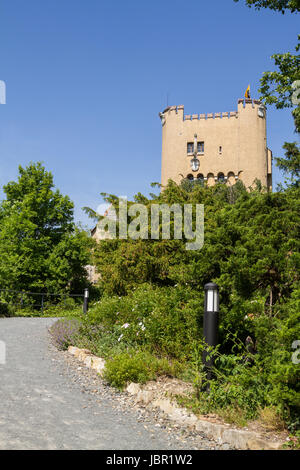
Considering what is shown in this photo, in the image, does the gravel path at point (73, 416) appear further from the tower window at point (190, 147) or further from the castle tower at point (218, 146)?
Answer: the tower window at point (190, 147)

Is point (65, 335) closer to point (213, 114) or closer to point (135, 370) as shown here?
point (135, 370)

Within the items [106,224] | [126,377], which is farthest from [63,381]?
[106,224]

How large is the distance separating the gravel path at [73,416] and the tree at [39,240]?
650 inches

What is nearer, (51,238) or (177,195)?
(177,195)

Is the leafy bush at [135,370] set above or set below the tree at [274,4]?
below

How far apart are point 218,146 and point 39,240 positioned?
2585cm

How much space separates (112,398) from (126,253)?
798 cm

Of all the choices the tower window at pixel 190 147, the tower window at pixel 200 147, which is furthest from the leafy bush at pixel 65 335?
the tower window at pixel 200 147

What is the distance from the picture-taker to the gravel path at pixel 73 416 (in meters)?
3.67

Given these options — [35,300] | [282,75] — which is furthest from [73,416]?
[35,300]

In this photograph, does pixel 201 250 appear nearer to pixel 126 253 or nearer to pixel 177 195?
pixel 126 253

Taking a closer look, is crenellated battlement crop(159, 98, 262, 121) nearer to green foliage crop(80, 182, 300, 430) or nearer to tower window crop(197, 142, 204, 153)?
tower window crop(197, 142, 204, 153)

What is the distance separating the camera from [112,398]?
17.1 feet

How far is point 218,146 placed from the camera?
43.1 m
